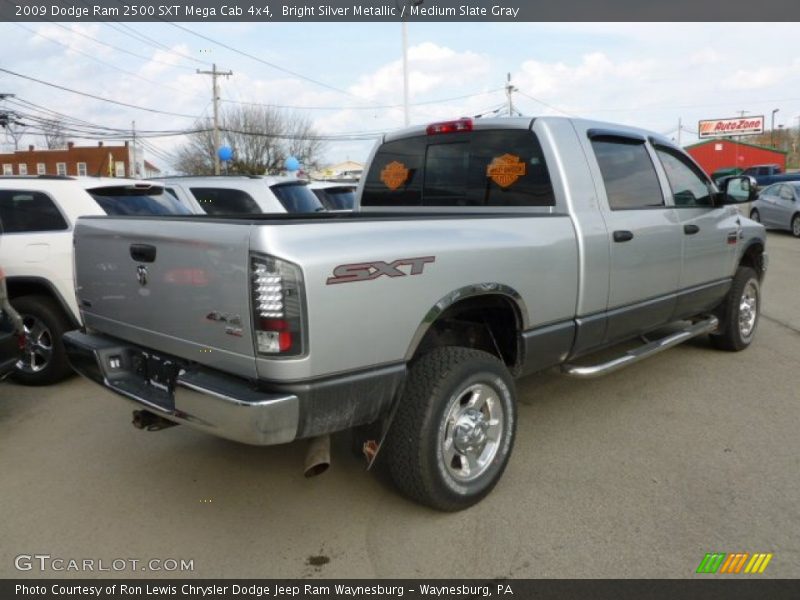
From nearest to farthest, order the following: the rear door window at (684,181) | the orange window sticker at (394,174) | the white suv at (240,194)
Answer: the orange window sticker at (394,174) < the rear door window at (684,181) < the white suv at (240,194)

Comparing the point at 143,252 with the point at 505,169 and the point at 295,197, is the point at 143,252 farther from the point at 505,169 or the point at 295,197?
the point at 295,197

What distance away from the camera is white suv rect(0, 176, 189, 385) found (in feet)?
16.9

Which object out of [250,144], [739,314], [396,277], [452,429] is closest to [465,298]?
[396,277]

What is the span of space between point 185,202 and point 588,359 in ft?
18.5

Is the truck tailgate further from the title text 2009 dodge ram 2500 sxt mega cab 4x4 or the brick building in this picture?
the brick building

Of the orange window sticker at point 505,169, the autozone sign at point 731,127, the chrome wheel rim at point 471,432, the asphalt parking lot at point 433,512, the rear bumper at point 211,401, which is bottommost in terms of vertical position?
the asphalt parking lot at point 433,512

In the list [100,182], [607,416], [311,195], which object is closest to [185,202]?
[311,195]

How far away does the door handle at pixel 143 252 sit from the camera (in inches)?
114

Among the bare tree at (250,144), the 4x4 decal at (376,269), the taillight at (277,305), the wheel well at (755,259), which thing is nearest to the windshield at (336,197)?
the wheel well at (755,259)

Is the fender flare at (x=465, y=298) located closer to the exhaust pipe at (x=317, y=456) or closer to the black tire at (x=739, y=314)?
the exhaust pipe at (x=317, y=456)

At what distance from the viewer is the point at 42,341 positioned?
532 cm

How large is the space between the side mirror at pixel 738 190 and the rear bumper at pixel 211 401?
14.8 ft

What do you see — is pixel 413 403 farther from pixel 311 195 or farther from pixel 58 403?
pixel 311 195

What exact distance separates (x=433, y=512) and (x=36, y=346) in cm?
398
